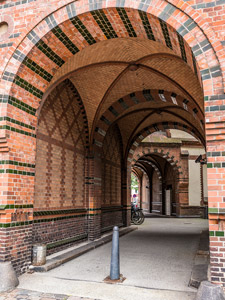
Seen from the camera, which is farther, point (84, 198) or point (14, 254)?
point (84, 198)

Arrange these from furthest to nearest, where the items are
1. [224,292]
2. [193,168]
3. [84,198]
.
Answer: [193,168] → [84,198] → [224,292]

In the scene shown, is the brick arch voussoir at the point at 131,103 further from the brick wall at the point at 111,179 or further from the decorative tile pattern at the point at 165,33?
the decorative tile pattern at the point at 165,33

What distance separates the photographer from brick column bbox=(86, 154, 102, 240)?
8648 millimetres

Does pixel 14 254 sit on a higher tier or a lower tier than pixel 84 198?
lower

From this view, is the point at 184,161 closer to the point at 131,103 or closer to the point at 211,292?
the point at 131,103

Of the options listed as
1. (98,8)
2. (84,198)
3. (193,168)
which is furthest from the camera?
(193,168)

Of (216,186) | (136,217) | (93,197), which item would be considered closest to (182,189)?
(136,217)

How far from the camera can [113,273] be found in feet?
15.9

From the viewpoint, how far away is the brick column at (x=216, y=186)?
3.64 meters

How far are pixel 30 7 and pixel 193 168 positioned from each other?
709 inches

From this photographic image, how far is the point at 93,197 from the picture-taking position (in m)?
8.77

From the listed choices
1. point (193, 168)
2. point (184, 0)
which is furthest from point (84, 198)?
point (193, 168)

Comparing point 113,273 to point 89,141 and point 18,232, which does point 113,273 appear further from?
point 89,141

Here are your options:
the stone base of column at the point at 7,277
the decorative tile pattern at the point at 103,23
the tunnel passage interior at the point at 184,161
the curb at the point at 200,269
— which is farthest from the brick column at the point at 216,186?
the tunnel passage interior at the point at 184,161
